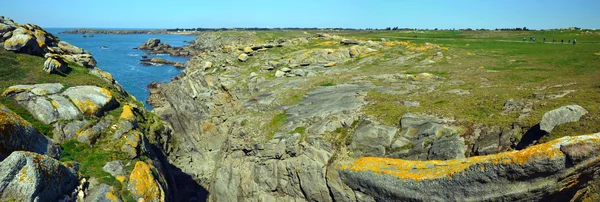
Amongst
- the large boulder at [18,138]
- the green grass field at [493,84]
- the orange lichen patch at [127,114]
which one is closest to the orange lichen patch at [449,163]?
the green grass field at [493,84]

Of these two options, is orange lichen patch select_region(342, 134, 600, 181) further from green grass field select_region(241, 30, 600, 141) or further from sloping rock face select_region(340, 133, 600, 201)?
green grass field select_region(241, 30, 600, 141)

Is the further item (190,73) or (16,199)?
(190,73)

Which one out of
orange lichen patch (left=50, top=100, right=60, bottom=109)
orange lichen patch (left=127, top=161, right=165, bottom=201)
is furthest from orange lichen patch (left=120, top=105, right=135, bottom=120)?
orange lichen patch (left=127, top=161, right=165, bottom=201)

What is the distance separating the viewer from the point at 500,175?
42.3ft

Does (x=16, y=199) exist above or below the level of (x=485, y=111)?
below

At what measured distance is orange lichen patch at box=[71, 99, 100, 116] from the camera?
18.8m

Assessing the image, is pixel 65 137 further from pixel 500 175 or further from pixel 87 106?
pixel 500 175

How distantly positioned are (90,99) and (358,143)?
1750cm

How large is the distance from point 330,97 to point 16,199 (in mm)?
20109

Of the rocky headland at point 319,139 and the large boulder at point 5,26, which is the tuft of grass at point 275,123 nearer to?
the rocky headland at point 319,139

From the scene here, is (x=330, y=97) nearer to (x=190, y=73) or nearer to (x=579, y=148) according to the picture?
(x=579, y=148)

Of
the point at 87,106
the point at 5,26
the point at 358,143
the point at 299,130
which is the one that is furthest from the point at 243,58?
the point at 358,143

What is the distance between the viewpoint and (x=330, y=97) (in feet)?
85.0

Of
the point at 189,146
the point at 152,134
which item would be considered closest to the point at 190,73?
the point at 189,146
